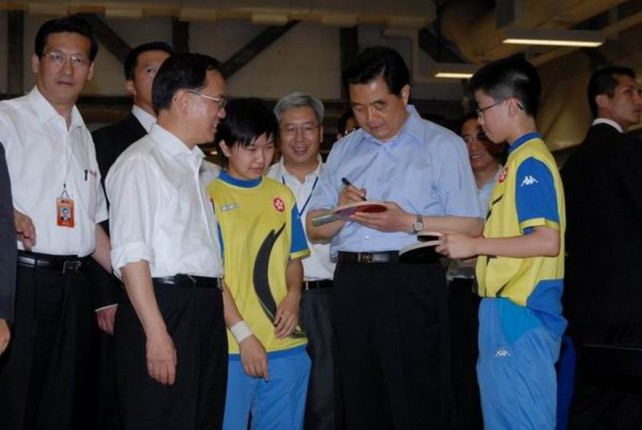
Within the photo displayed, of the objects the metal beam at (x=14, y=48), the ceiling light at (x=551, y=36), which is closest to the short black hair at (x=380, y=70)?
the ceiling light at (x=551, y=36)

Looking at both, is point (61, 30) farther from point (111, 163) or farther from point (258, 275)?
point (258, 275)

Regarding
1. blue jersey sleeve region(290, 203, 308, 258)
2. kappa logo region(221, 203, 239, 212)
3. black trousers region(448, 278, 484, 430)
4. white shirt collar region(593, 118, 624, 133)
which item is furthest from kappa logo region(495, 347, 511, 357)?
white shirt collar region(593, 118, 624, 133)

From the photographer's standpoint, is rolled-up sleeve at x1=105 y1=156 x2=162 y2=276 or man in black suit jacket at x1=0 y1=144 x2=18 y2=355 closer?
man in black suit jacket at x1=0 y1=144 x2=18 y2=355

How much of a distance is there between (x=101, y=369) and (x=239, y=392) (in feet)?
2.86

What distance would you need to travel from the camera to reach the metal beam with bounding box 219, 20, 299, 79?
11070mm

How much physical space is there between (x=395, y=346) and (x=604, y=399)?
166cm

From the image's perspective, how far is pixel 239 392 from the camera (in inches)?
156

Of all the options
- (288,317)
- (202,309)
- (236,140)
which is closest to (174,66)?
(236,140)

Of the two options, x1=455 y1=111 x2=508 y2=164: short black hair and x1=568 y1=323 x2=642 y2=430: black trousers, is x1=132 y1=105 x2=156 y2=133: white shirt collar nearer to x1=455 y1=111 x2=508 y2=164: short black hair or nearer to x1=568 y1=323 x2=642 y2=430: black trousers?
x1=455 y1=111 x2=508 y2=164: short black hair

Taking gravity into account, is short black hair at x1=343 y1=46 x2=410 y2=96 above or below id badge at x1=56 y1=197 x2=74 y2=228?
above

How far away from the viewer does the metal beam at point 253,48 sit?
11.1 metres

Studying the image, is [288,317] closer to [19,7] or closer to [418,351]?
[418,351]

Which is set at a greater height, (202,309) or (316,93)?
(316,93)

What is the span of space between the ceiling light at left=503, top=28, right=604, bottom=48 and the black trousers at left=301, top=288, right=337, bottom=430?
5.02 metres
